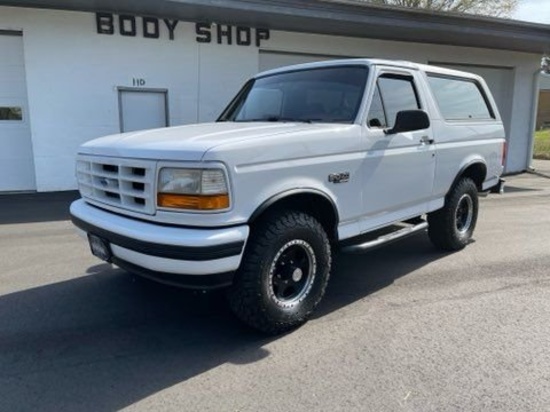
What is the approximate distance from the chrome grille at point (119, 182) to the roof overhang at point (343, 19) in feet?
21.0

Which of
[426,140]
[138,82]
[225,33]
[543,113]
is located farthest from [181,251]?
[543,113]

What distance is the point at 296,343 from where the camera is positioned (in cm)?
356

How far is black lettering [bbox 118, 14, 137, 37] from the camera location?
1020 cm

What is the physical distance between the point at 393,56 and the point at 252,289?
37.6ft

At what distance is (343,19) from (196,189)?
8773mm

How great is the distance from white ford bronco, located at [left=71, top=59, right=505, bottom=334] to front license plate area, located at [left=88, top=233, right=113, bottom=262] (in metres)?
0.02

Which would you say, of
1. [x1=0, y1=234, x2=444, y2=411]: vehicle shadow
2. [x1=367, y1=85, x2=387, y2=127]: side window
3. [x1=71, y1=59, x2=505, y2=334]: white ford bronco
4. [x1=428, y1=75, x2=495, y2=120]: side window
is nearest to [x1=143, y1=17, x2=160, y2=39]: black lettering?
[x1=71, y1=59, x2=505, y2=334]: white ford bronco

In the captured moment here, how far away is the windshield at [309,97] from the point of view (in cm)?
424

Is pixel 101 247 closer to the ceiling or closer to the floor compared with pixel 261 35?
Result: closer to the floor

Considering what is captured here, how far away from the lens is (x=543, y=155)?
21719mm

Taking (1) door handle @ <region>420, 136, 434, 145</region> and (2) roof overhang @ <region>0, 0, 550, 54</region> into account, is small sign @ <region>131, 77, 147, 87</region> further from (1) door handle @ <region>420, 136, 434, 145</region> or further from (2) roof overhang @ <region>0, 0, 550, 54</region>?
(1) door handle @ <region>420, 136, 434, 145</region>

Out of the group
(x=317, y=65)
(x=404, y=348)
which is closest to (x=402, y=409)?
(x=404, y=348)

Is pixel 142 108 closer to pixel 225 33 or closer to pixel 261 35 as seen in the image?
pixel 225 33

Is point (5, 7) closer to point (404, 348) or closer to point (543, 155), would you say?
point (404, 348)
